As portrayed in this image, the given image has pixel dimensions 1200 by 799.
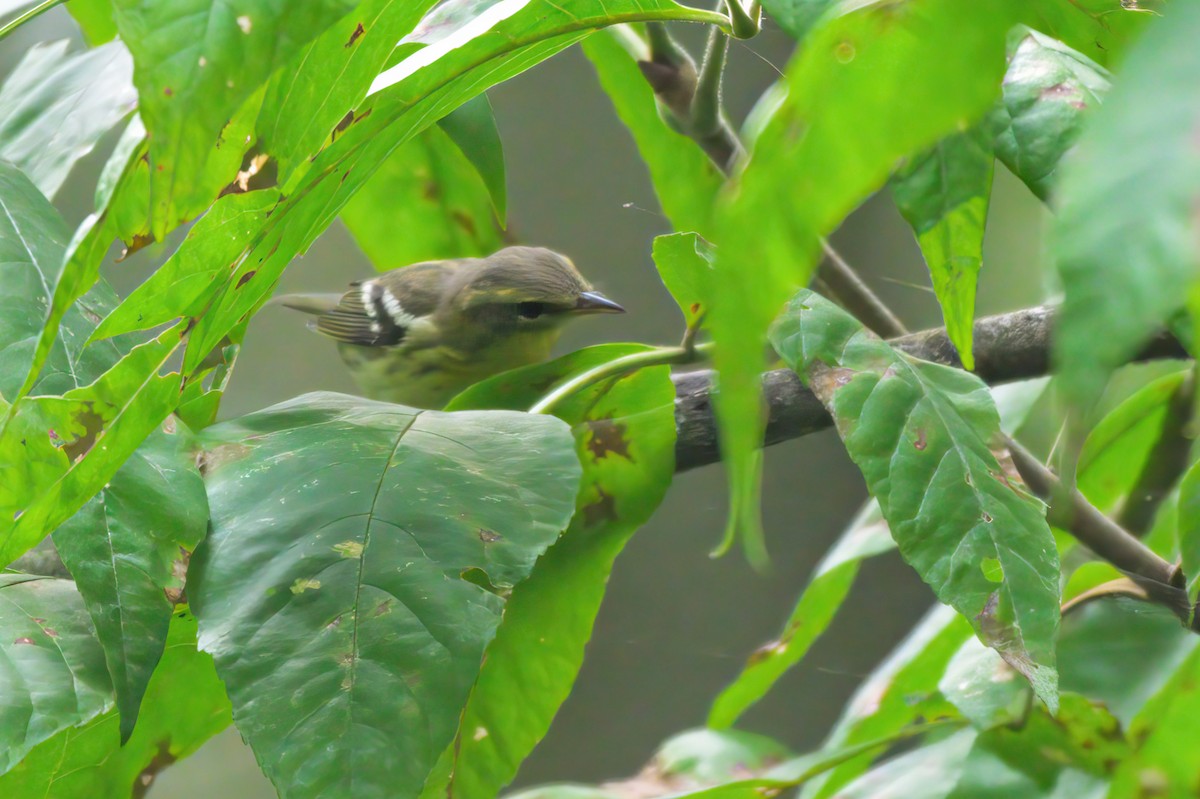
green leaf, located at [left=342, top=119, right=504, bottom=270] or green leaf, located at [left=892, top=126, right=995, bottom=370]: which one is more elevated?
green leaf, located at [left=892, top=126, right=995, bottom=370]

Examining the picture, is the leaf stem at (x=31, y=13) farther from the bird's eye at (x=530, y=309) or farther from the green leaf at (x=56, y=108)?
the bird's eye at (x=530, y=309)

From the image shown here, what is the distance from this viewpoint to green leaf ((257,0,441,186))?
16.4 inches

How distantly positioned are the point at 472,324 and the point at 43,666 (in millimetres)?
1107

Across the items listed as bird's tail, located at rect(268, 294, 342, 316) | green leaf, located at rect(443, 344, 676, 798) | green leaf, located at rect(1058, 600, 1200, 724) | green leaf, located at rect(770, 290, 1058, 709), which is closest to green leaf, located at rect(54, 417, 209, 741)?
green leaf, located at rect(443, 344, 676, 798)

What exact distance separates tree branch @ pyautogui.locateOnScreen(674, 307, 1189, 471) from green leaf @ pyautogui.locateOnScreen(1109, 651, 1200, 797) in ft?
0.76

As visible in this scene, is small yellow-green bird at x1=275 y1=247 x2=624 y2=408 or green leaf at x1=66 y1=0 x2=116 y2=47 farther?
small yellow-green bird at x1=275 y1=247 x2=624 y2=408

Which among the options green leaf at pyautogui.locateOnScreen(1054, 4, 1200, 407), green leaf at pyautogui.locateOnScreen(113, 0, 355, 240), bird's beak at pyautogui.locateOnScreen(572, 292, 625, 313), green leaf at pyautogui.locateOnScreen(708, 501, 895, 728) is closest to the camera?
green leaf at pyautogui.locateOnScreen(1054, 4, 1200, 407)

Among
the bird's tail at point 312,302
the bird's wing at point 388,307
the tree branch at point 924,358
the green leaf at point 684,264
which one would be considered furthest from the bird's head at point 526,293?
the green leaf at point 684,264

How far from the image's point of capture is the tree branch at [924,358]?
76cm

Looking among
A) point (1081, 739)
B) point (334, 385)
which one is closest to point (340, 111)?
point (1081, 739)

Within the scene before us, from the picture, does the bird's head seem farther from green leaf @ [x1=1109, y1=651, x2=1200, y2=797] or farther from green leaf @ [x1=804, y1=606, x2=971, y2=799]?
green leaf @ [x1=1109, y1=651, x2=1200, y2=797]

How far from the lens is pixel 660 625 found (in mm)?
2691

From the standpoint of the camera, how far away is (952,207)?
0.42 metres

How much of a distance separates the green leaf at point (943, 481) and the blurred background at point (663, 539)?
1.97 m
